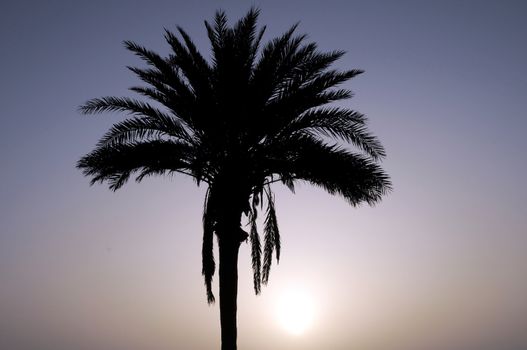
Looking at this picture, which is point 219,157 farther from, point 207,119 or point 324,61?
point 324,61

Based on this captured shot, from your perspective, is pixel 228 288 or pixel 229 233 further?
pixel 229 233

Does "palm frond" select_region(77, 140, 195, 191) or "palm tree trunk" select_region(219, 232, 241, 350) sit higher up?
"palm frond" select_region(77, 140, 195, 191)

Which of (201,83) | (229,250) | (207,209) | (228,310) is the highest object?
(201,83)

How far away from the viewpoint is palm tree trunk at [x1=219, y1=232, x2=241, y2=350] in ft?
54.7

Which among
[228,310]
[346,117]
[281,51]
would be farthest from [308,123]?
[228,310]

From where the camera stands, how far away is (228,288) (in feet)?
55.7

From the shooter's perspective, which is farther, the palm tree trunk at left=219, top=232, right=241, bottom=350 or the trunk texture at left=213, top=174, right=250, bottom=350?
the trunk texture at left=213, top=174, right=250, bottom=350

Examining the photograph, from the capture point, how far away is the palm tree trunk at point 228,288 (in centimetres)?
1669

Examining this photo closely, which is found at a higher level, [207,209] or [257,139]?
[257,139]

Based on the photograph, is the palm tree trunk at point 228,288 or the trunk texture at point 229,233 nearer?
the palm tree trunk at point 228,288

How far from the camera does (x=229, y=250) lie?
17250mm

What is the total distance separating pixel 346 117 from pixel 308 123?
1.02 meters

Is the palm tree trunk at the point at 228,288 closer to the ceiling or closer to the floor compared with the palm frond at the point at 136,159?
closer to the floor

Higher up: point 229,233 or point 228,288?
point 229,233
